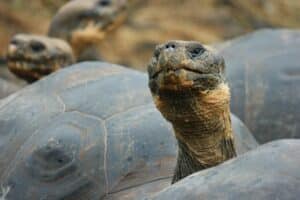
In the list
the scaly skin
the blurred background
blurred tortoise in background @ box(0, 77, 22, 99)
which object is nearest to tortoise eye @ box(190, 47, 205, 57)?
the scaly skin

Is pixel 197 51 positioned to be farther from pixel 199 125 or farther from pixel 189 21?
pixel 189 21

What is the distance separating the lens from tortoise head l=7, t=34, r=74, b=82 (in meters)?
5.64

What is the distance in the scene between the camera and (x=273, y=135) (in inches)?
201

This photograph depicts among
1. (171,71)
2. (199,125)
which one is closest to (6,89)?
(199,125)

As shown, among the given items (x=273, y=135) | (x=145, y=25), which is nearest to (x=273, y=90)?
(x=273, y=135)

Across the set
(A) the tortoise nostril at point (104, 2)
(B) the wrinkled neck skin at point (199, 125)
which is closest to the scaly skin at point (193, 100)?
(B) the wrinkled neck skin at point (199, 125)

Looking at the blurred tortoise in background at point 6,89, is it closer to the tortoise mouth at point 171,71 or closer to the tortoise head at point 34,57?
the tortoise head at point 34,57

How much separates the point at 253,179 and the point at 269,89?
2902 mm

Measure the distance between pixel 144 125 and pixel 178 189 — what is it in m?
1.12

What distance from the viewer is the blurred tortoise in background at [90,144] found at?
3.36 m

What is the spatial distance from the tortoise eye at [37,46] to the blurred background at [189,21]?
5355 millimetres

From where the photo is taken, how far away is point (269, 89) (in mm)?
5199

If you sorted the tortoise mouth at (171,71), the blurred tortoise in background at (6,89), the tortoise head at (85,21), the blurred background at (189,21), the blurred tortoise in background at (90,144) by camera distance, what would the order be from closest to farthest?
the tortoise mouth at (171,71) < the blurred tortoise in background at (90,144) < the blurred tortoise in background at (6,89) < the tortoise head at (85,21) < the blurred background at (189,21)

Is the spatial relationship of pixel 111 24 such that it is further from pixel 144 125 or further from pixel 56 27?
pixel 144 125
